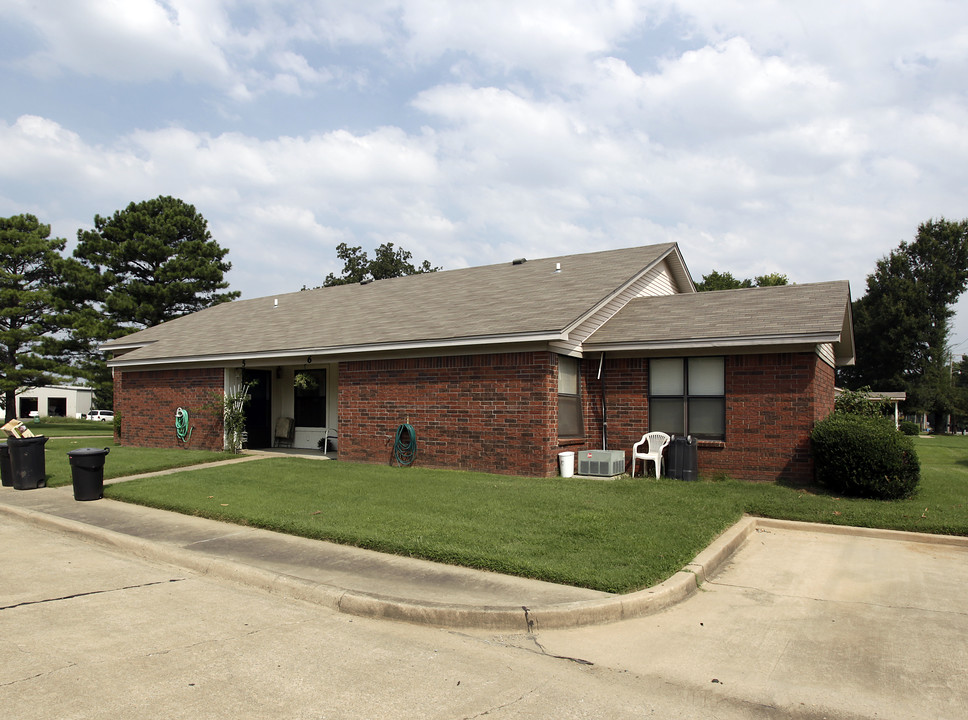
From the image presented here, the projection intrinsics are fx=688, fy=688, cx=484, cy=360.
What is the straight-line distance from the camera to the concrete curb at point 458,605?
5.65 metres

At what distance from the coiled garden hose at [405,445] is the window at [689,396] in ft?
16.4

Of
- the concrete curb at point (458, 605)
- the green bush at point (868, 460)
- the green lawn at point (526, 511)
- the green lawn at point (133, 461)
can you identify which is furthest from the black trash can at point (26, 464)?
the green bush at point (868, 460)

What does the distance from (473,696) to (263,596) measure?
119 inches

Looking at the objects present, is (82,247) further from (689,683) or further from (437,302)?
(689,683)

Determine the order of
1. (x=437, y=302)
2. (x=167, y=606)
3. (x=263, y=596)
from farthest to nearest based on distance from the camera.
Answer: (x=437, y=302) → (x=263, y=596) → (x=167, y=606)

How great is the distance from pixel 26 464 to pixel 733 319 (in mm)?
13723

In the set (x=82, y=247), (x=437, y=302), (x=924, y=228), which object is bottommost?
(x=437, y=302)

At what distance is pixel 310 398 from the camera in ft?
66.6

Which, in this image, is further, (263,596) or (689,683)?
(263,596)

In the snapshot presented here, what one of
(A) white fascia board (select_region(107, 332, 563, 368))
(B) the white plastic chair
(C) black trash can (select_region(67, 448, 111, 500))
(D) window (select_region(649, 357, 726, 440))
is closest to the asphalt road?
(C) black trash can (select_region(67, 448, 111, 500))

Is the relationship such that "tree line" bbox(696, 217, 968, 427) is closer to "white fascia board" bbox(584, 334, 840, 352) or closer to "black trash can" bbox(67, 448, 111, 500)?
"white fascia board" bbox(584, 334, 840, 352)

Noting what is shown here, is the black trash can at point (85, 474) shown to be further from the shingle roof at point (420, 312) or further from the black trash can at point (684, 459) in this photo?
the black trash can at point (684, 459)

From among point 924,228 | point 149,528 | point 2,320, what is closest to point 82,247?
point 2,320

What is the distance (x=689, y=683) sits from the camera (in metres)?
4.57
